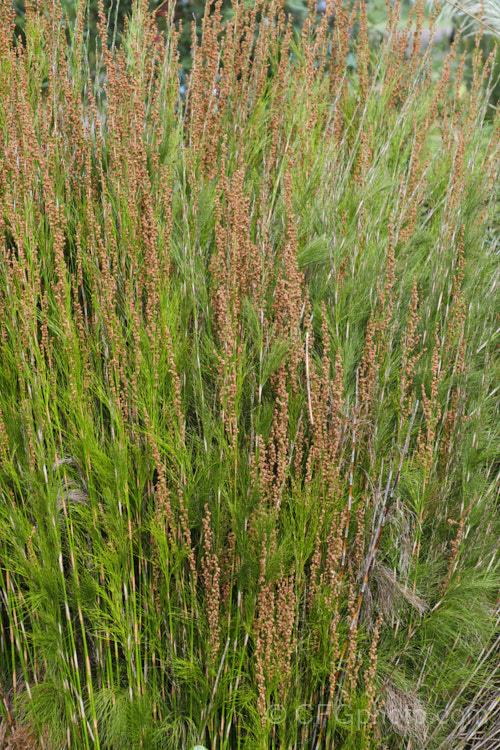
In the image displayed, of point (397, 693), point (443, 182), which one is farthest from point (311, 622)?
point (443, 182)

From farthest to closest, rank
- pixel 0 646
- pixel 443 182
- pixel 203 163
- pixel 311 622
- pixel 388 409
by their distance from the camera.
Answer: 1. pixel 443 182
2. pixel 203 163
3. pixel 388 409
4. pixel 0 646
5. pixel 311 622

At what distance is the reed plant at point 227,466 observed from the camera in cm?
149

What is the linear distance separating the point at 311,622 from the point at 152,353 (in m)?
0.77

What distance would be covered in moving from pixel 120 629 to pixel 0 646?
1.61ft

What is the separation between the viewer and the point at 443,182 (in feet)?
8.80

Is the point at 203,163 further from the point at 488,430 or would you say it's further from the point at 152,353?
the point at 488,430

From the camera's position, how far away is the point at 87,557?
1.60m

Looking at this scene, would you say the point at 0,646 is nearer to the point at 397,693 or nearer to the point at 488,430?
the point at 397,693

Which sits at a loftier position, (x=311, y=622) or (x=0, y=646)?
(x=311, y=622)

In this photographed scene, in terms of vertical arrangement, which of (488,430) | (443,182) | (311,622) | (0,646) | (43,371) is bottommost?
(0,646)

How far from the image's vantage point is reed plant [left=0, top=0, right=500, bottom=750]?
149 cm

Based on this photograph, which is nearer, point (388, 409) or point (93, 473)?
point (93, 473)

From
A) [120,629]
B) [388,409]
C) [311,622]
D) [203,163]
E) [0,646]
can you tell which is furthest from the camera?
[203,163]

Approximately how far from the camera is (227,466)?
1.50 meters
